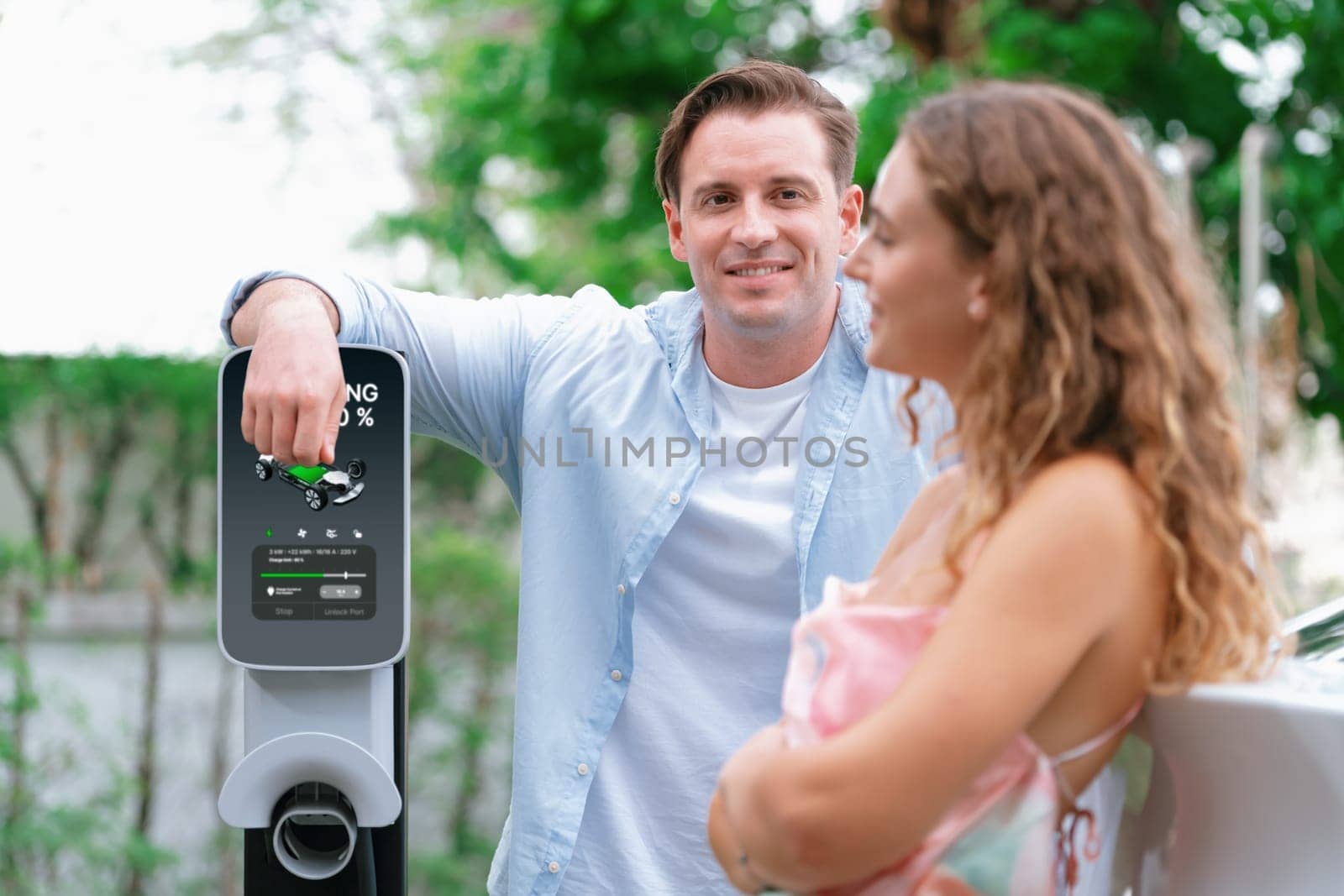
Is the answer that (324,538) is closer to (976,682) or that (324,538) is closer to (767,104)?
(767,104)

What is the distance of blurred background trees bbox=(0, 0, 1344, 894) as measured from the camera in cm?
469

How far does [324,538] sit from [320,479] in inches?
3.3

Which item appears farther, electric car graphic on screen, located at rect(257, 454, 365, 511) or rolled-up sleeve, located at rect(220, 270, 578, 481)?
rolled-up sleeve, located at rect(220, 270, 578, 481)

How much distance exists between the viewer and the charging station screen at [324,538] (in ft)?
6.43

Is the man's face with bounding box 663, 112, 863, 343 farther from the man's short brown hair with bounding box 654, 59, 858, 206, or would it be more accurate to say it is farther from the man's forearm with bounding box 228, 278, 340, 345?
the man's forearm with bounding box 228, 278, 340, 345

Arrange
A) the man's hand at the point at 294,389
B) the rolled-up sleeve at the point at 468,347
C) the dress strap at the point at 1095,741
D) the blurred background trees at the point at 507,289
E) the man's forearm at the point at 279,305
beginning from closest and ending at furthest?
1. the dress strap at the point at 1095,741
2. the man's hand at the point at 294,389
3. the man's forearm at the point at 279,305
4. the rolled-up sleeve at the point at 468,347
5. the blurred background trees at the point at 507,289

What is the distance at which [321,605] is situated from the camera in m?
1.97

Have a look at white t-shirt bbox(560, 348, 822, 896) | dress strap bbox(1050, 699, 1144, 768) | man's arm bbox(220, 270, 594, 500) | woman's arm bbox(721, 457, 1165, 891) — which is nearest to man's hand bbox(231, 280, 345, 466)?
man's arm bbox(220, 270, 594, 500)

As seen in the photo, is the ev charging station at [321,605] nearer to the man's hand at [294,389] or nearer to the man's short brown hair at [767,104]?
the man's hand at [294,389]

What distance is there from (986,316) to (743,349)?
102cm

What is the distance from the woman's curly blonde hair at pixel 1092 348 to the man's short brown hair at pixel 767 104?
3.38 feet

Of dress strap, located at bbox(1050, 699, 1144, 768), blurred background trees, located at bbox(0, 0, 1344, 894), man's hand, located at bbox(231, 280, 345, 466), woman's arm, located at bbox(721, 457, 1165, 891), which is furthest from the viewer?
blurred background trees, located at bbox(0, 0, 1344, 894)

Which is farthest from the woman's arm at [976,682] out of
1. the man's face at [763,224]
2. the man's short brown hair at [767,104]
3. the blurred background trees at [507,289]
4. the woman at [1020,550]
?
the blurred background trees at [507,289]

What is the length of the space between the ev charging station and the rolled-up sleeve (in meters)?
0.25
